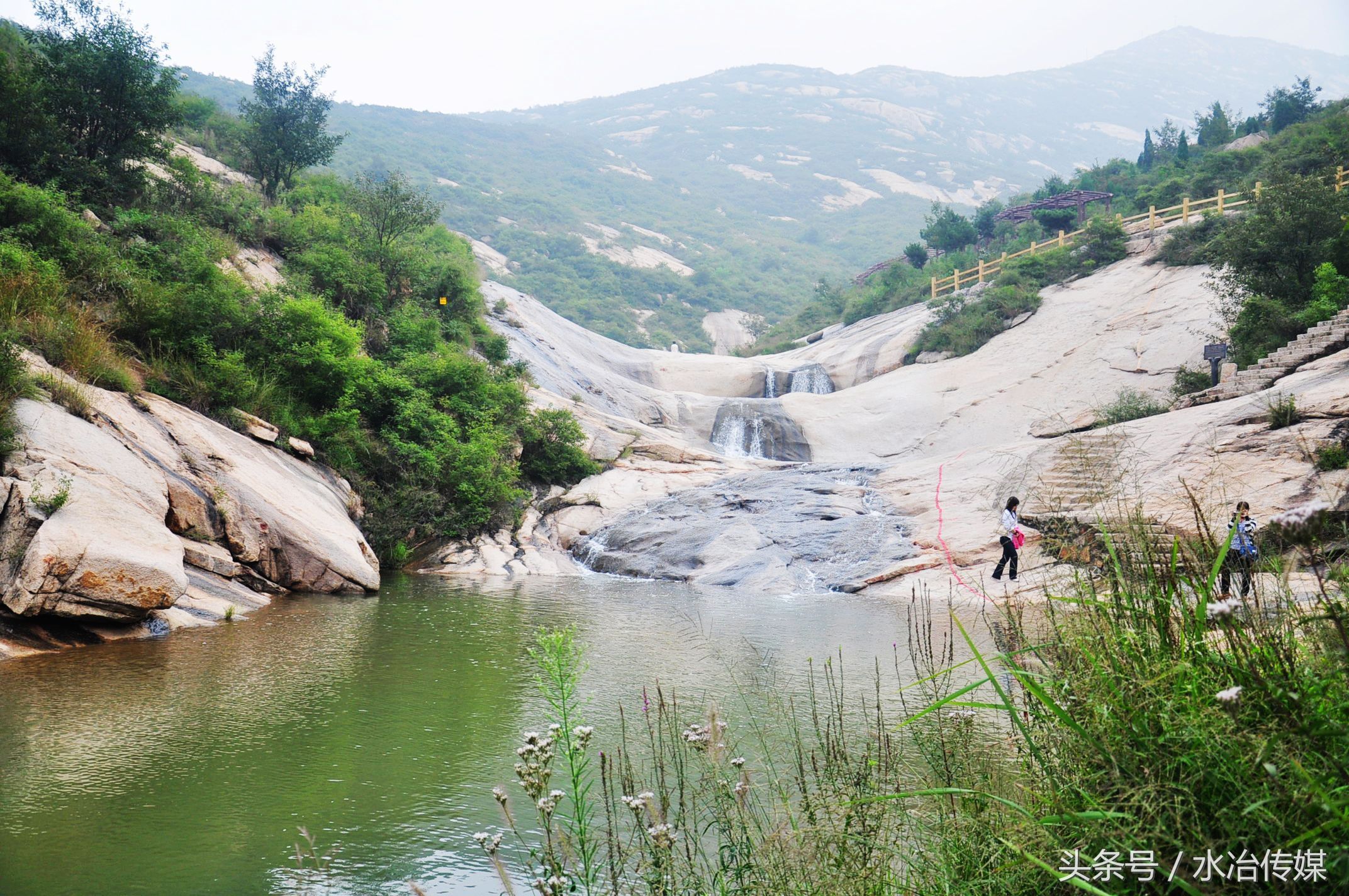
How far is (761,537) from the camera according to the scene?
18312 mm

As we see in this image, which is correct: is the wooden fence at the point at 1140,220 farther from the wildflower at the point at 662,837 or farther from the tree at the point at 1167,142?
the wildflower at the point at 662,837

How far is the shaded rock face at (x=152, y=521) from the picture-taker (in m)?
8.22

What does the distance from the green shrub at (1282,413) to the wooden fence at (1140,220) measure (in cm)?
1371

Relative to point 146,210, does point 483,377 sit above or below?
below

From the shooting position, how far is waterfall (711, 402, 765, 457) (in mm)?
29406

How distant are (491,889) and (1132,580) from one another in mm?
3240

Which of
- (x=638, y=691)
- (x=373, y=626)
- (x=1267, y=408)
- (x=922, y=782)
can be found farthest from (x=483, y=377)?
(x=922, y=782)

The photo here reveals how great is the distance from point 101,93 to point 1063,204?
41.6m

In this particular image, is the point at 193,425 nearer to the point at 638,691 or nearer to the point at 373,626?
the point at 373,626

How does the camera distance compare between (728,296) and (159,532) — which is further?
(728,296)

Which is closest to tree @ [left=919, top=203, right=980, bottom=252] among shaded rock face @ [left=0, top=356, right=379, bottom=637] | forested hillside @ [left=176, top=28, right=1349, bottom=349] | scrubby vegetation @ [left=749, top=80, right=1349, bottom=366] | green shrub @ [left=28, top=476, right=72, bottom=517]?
scrubby vegetation @ [left=749, top=80, right=1349, bottom=366]

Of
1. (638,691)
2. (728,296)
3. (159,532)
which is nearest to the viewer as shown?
(638,691)

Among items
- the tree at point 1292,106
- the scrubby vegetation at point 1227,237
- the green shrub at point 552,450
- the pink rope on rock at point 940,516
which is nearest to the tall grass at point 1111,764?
the pink rope on rock at point 940,516

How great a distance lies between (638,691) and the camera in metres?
7.22
